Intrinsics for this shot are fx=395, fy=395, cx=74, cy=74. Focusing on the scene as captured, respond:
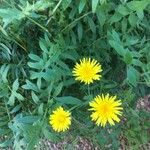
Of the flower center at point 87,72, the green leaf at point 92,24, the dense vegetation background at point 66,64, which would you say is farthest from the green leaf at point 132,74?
the green leaf at point 92,24

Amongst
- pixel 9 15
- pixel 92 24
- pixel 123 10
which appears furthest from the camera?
pixel 92 24

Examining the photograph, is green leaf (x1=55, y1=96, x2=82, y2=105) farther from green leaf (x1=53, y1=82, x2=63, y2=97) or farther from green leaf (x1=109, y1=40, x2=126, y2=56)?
green leaf (x1=109, y1=40, x2=126, y2=56)

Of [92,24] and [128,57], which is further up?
[92,24]

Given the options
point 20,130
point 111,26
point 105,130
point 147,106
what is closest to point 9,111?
point 20,130

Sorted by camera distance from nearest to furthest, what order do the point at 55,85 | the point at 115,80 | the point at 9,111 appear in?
1. the point at 55,85
2. the point at 9,111
3. the point at 115,80

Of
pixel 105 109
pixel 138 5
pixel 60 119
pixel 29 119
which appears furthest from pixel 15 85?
pixel 138 5

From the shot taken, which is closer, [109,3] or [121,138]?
[109,3]

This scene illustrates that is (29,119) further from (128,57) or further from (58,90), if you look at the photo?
(128,57)

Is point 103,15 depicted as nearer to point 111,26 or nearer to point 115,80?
point 111,26
